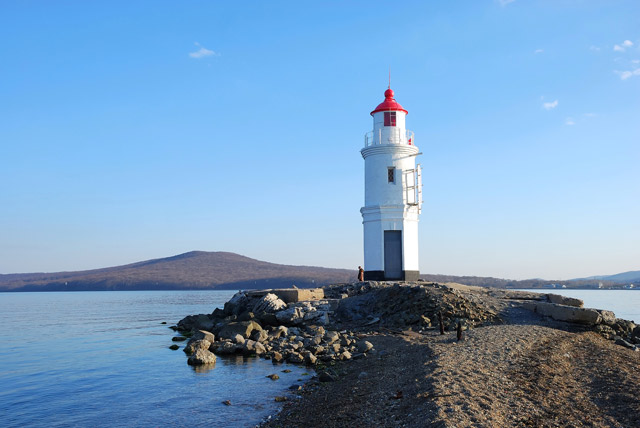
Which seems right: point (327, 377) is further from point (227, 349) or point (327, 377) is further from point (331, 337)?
point (227, 349)

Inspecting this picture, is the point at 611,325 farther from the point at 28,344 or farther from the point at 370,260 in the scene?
the point at 28,344

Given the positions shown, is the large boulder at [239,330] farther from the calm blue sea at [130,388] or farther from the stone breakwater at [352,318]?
the calm blue sea at [130,388]

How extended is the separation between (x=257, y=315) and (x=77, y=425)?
1233 cm

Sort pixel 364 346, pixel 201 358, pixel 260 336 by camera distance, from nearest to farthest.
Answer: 1. pixel 364 346
2. pixel 201 358
3. pixel 260 336

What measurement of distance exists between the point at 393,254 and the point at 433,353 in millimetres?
13562

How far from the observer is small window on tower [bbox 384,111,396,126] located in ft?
88.0

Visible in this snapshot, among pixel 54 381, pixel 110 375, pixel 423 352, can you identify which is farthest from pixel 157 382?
pixel 423 352

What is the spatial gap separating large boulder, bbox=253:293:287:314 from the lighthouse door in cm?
597

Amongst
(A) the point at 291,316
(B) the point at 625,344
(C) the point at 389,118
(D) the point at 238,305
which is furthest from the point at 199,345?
(C) the point at 389,118

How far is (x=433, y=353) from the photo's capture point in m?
12.8

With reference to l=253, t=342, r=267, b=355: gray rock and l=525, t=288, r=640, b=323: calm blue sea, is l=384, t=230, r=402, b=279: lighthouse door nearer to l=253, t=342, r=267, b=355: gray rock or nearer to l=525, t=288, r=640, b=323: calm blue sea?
l=253, t=342, r=267, b=355: gray rock

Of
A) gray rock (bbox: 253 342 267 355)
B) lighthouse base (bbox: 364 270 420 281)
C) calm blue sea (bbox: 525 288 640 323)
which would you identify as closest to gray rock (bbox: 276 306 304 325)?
gray rock (bbox: 253 342 267 355)

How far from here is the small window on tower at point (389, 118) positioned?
2681 cm

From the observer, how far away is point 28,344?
992 inches
